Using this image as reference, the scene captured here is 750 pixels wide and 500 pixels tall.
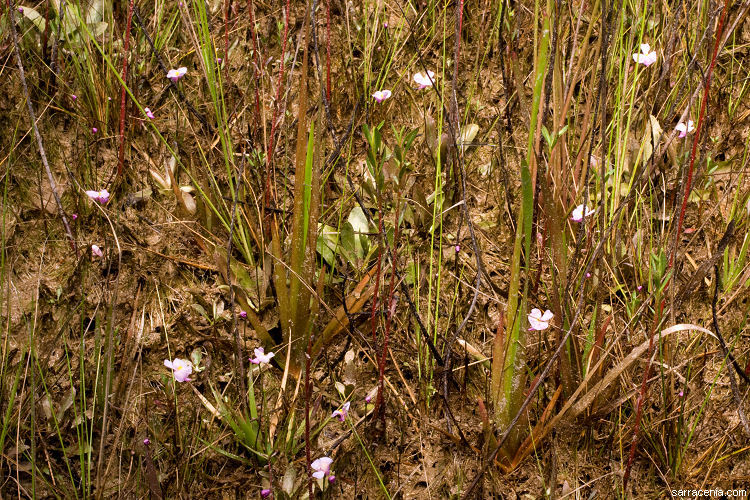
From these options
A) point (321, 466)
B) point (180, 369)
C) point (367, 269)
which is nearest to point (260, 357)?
point (180, 369)

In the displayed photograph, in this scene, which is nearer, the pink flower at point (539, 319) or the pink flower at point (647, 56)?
the pink flower at point (539, 319)

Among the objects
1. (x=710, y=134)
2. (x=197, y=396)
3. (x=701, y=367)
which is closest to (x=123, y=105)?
(x=197, y=396)

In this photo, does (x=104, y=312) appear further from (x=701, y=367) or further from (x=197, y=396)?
(x=701, y=367)

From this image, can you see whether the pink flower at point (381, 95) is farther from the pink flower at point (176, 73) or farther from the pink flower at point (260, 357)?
the pink flower at point (260, 357)

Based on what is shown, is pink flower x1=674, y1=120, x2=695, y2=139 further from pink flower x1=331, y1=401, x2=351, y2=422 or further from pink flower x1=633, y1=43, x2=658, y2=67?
pink flower x1=331, y1=401, x2=351, y2=422

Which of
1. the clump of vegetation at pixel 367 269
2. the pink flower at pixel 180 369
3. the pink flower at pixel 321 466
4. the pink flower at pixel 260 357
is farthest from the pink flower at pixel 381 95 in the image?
the pink flower at pixel 321 466

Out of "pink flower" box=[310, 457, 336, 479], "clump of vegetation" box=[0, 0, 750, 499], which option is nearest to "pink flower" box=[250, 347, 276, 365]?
"clump of vegetation" box=[0, 0, 750, 499]

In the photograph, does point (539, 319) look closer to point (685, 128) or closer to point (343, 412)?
point (343, 412)
